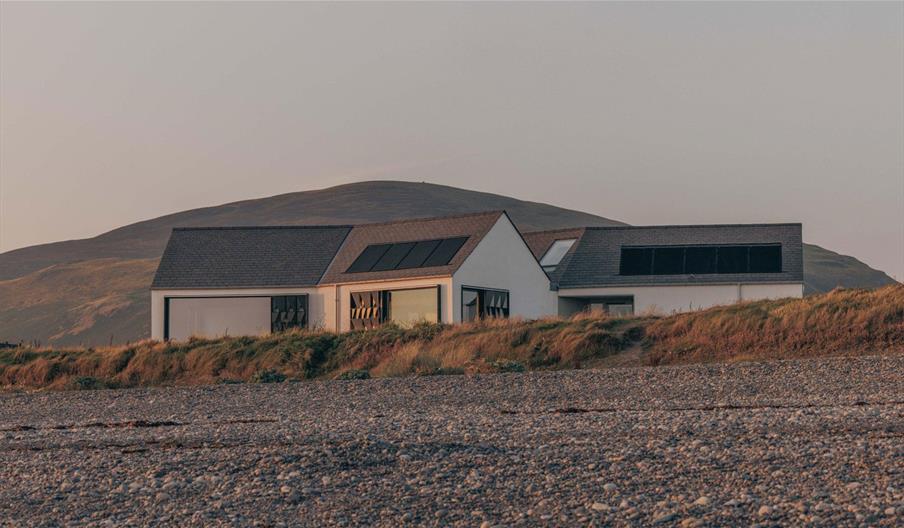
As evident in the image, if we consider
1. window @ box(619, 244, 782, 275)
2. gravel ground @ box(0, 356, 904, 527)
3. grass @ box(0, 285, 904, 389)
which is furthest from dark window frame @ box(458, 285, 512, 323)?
gravel ground @ box(0, 356, 904, 527)

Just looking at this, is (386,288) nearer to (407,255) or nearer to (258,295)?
(407,255)

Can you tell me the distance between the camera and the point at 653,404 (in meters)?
17.5

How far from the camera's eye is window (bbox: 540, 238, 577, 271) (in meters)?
46.2

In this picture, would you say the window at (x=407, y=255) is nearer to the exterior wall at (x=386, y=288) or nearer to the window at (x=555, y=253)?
the exterior wall at (x=386, y=288)

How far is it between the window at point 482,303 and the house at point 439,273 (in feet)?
0.15

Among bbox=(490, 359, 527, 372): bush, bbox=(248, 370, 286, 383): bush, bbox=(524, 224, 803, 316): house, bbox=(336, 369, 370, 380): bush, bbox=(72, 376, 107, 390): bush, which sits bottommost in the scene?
bbox=(72, 376, 107, 390): bush

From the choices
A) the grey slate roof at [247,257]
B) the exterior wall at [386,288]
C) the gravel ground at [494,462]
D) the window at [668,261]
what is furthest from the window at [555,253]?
the gravel ground at [494,462]

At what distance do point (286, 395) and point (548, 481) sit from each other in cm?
1201

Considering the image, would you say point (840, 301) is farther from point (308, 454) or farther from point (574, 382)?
point (308, 454)

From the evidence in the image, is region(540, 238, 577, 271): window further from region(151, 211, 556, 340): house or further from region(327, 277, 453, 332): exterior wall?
region(327, 277, 453, 332): exterior wall

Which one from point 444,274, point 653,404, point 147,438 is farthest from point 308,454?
point 444,274

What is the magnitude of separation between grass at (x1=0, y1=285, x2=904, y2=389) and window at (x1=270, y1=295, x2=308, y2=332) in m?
7.45

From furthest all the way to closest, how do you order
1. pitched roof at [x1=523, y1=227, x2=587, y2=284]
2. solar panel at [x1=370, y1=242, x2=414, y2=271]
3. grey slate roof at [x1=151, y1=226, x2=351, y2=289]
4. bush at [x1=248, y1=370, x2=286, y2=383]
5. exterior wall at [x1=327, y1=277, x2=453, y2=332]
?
pitched roof at [x1=523, y1=227, x2=587, y2=284] < grey slate roof at [x1=151, y1=226, x2=351, y2=289] < solar panel at [x1=370, y1=242, x2=414, y2=271] < exterior wall at [x1=327, y1=277, x2=453, y2=332] < bush at [x1=248, y1=370, x2=286, y2=383]

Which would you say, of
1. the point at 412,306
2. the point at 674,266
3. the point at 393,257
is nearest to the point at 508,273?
the point at 412,306
